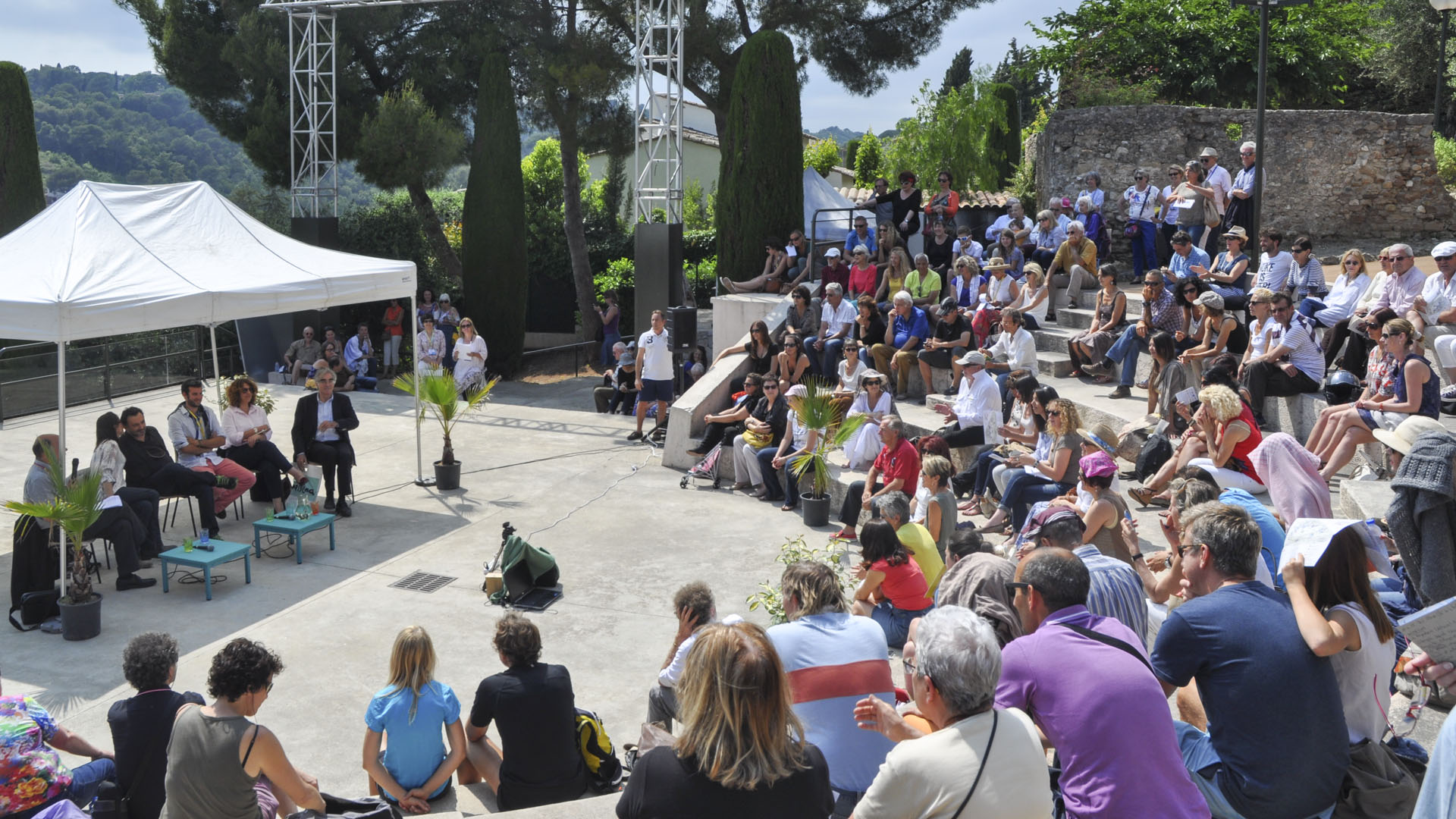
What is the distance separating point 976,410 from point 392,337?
12346 mm

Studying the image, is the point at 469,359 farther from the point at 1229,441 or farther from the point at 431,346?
the point at 1229,441

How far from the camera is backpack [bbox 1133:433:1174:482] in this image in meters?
8.30

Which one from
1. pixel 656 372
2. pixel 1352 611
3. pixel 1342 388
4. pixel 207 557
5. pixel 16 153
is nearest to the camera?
pixel 1352 611

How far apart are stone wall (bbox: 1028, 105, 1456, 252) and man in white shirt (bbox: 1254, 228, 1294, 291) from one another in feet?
18.6

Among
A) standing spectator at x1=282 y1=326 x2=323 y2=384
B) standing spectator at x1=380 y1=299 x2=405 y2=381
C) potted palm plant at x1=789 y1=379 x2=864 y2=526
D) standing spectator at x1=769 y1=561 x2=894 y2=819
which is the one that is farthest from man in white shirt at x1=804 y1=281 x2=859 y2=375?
standing spectator at x1=380 y1=299 x2=405 y2=381

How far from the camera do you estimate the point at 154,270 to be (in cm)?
874

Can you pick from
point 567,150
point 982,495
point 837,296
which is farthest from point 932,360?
point 567,150

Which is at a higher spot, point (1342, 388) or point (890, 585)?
point (1342, 388)

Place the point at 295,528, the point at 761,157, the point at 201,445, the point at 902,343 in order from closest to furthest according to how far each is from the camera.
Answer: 1. the point at 295,528
2. the point at 201,445
3. the point at 902,343
4. the point at 761,157

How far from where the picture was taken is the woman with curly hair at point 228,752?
12.7 ft

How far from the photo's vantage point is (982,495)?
8641mm

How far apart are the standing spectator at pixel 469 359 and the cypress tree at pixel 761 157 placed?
12.4 feet

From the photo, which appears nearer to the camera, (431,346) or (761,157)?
(431,346)

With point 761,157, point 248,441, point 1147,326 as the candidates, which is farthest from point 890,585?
point 761,157
